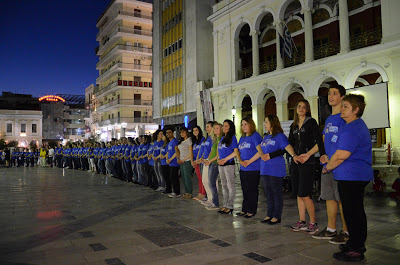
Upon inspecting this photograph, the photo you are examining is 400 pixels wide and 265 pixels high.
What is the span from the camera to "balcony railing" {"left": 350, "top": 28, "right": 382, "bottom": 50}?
18.3 m

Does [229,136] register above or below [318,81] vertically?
below

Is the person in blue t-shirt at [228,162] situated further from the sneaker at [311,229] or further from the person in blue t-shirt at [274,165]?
the sneaker at [311,229]

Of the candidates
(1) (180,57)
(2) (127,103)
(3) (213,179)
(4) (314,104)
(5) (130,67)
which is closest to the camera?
(3) (213,179)

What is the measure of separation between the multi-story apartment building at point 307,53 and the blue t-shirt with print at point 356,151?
13.9 metres

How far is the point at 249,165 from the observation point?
6.86m

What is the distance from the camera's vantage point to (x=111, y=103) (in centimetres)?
5081

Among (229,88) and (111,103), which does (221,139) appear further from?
(111,103)

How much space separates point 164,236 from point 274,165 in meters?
2.39

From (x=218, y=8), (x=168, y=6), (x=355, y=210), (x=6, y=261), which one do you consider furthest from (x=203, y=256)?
(x=168, y=6)

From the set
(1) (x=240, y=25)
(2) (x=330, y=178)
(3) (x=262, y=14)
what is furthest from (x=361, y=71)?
(2) (x=330, y=178)

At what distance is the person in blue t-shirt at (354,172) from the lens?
4.21 m

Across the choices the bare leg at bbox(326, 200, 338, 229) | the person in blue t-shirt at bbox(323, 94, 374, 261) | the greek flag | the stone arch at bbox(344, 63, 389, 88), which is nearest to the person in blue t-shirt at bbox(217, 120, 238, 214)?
the bare leg at bbox(326, 200, 338, 229)

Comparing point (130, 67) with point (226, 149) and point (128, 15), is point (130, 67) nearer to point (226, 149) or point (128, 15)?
point (128, 15)

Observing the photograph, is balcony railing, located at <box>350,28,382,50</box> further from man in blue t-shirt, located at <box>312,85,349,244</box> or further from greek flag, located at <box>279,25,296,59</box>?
man in blue t-shirt, located at <box>312,85,349,244</box>
